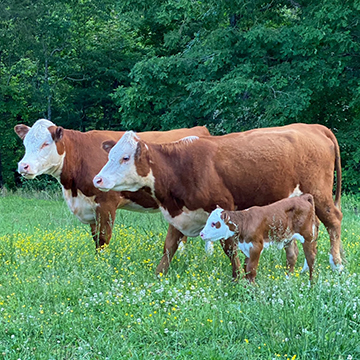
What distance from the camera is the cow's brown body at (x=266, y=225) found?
4961mm

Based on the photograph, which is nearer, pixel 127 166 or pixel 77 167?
pixel 127 166

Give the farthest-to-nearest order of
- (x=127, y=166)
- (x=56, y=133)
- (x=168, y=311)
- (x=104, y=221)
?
1. (x=104, y=221)
2. (x=56, y=133)
3. (x=127, y=166)
4. (x=168, y=311)

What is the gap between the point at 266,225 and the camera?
498 centimetres

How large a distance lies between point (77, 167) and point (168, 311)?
2.77m

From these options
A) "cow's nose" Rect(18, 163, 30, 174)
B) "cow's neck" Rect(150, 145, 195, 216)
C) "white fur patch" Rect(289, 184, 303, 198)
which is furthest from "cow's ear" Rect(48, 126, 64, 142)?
"white fur patch" Rect(289, 184, 303, 198)

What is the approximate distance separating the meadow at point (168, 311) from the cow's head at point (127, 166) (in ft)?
3.28

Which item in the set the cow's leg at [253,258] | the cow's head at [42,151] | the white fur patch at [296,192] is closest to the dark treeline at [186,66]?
the white fur patch at [296,192]

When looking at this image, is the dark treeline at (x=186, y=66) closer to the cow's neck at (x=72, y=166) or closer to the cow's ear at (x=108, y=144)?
the cow's neck at (x=72, y=166)

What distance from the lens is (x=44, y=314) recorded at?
4.68 m

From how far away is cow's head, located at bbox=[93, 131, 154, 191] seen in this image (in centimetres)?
521

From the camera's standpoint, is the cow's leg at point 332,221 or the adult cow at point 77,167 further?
the adult cow at point 77,167

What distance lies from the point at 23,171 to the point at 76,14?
18108 mm

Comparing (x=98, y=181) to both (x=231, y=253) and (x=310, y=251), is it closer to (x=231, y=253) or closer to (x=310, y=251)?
(x=231, y=253)

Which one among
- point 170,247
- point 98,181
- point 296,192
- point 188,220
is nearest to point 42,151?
point 98,181
